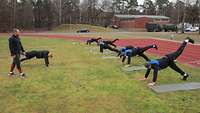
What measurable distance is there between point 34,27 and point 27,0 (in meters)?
7.03

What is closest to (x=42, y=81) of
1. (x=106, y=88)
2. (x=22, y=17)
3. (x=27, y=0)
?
(x=106, y=88)

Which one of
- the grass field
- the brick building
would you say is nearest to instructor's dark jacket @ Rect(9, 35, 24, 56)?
the grass field

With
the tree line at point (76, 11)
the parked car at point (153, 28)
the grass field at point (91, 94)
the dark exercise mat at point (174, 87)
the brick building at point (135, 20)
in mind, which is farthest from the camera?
the brick building at point (135, 20)

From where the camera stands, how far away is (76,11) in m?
102

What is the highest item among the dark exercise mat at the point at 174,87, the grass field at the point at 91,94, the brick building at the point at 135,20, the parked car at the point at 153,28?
the brick building at the point at 135,20

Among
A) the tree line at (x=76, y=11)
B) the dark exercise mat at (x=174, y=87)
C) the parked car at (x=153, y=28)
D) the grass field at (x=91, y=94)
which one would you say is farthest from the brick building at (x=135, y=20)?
the dark exercise mat at (x=174, y=87)

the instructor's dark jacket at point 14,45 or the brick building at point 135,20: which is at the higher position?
the brick building at point 135,20

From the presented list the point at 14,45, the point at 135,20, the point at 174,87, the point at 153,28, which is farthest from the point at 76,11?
the point at 174,87

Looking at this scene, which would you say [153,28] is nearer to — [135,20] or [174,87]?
[135,20]

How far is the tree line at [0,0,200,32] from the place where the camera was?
77131 mm

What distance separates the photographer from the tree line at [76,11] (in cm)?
7713

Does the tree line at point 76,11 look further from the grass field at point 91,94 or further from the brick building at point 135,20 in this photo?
the grass field at point 91,94

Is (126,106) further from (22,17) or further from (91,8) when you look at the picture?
(91,8)

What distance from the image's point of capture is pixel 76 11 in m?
102
